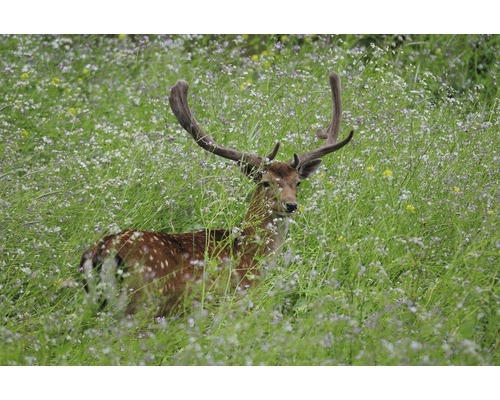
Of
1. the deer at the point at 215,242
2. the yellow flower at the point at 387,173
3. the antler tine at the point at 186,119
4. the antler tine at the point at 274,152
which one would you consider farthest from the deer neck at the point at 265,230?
the yellow flower at the point at 387,173

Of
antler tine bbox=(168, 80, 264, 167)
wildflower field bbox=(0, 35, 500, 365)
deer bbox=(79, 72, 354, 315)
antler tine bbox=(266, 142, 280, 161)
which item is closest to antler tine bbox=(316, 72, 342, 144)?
deer bbox=(79, 72, 354, 315)

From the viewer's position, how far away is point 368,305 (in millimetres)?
4398

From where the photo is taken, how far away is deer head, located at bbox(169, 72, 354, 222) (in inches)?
203

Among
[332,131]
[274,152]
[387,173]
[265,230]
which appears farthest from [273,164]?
[387,173]

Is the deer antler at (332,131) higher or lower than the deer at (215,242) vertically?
higher

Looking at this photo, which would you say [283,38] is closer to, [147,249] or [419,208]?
Answer: [419,208]

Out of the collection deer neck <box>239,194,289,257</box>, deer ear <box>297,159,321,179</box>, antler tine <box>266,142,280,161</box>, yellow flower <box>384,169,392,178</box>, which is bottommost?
deer neck <box>239,194,289,257</box>

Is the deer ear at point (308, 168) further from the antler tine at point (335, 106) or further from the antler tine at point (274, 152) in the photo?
the antler tine at point (335, 106)

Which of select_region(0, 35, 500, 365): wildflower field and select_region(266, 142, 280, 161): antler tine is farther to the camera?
select_region(266, 142, 280, 161): antler tine

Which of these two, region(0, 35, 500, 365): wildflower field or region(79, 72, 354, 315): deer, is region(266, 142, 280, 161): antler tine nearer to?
region(79, 72, 354, 315): deer

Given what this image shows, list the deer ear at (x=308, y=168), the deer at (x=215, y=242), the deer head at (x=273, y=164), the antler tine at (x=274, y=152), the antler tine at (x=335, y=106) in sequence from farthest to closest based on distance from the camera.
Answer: the antler tine at (x=335, y=106) → the deer ear at (x=308, y=168) → the deer head at (x=273, y=164) → the antler tine at (x=274, y=152) → the deer at (x=215, y=242)

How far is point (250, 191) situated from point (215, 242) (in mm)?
436

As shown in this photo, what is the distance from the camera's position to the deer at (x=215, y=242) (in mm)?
4523

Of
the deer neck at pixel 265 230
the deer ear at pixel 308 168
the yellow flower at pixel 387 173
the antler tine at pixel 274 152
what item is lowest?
the deer neck at pixel 265 230
